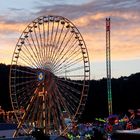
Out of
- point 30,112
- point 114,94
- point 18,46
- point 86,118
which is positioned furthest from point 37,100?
point 114,94

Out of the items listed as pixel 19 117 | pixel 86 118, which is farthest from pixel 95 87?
pixel 19 117

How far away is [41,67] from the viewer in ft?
130

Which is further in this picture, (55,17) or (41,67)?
(55,17)

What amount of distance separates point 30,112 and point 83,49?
5.90 metres

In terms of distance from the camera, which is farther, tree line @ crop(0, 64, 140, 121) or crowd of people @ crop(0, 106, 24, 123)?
tree line @ crop(0, 64, 140, 121)

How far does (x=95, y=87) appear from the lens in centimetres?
10731

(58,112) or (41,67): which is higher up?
(41,67)

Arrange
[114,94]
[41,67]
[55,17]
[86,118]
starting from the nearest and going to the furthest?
[41,67] < [55,17] < [86,118] < [114,94]

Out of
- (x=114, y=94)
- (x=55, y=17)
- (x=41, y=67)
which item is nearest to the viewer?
(x=41, y=67)

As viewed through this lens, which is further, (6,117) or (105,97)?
(105,97)

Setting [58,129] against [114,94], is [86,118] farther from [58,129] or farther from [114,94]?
[58,129]

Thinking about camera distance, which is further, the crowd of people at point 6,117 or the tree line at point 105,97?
the tree line at point 105,97

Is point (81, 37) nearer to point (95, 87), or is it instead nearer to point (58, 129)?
point (58, 129)

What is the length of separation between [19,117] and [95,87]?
6549 cm
